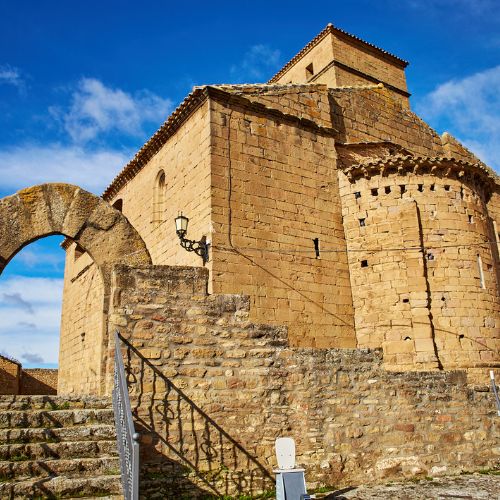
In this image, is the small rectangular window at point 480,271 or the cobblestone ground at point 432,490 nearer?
the cobblestone ground at point 432,490

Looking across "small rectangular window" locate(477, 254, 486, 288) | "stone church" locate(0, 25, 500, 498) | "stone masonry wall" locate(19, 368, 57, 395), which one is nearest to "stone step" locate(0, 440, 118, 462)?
"stone church" locate(0, 25, 500, 498)

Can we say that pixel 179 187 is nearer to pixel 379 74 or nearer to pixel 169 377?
pixel 169 377

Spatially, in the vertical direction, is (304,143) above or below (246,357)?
above

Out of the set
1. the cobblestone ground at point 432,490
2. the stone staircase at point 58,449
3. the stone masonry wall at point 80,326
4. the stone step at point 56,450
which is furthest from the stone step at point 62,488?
the stone masonry wall at point 80,326

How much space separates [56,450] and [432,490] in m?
4.83

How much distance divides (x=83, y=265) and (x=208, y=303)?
36.1 feet

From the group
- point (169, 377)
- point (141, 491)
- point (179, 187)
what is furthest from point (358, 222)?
point (141, 491)

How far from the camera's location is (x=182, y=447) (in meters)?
6.52

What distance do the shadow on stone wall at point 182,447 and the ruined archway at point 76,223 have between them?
1.85 metres

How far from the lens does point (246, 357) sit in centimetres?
715

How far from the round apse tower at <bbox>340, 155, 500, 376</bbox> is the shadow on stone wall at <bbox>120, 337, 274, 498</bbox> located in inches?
222

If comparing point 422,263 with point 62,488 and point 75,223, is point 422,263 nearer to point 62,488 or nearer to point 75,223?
point 75,223

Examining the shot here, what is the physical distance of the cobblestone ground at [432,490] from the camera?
6.64 m

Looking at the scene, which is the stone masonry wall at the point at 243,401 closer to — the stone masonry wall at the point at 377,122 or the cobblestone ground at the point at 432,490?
the cobblestone ground at the point at 432,490
